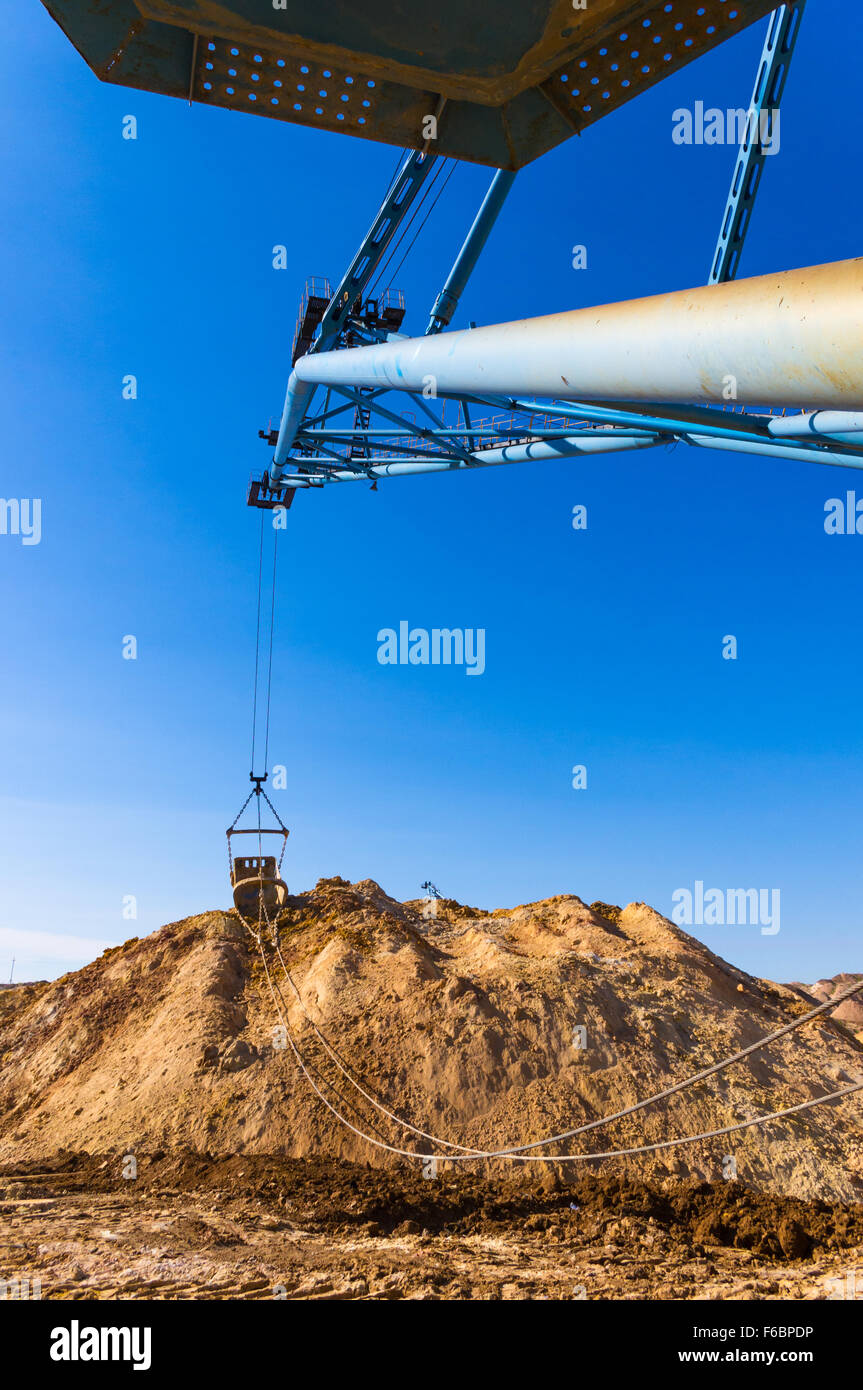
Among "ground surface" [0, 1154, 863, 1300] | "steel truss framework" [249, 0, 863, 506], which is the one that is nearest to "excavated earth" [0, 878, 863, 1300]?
"ground surface" [0, 1154, 863, 1300]

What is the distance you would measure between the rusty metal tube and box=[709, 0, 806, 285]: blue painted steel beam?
8.06 metres

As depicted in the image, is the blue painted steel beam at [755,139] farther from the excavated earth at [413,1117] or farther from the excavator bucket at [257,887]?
the excavator bucket at [257,887]

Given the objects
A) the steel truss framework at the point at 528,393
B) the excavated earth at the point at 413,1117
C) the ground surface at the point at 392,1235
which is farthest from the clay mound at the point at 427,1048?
the steel truss framework at the point at 528,393

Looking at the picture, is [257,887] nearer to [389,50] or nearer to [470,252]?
[470,252]

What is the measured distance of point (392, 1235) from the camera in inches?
428

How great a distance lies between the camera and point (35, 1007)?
20797 millimetres

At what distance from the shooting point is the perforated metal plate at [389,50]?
15.9 feet

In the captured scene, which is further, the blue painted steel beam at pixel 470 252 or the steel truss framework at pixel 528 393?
the blue painted steel beam at pixel 470 252

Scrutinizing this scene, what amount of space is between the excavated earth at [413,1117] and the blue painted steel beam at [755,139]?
1255cm

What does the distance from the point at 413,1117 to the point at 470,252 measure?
1382cm

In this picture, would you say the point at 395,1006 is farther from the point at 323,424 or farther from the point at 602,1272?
the point at 323,424

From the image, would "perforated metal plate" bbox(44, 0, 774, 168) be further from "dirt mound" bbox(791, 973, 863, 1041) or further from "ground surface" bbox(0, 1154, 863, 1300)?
"dirt mound" bbox(791, 973, 863, 1041)

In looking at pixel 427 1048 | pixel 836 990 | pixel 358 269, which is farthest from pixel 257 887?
pixel 836 990

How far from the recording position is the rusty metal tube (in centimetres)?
218
